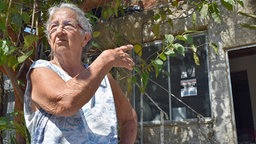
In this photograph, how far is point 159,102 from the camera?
14.7 ft

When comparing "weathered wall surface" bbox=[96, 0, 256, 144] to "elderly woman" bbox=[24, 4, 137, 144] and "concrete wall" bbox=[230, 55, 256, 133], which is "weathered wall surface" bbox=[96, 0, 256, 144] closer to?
"concrete wall" bbox=[230, 55, 256, 133]

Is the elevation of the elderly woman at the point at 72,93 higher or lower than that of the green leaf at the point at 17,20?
lower

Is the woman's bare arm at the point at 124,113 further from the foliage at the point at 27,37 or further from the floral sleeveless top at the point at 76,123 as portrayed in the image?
the foliage at the point at 27,37

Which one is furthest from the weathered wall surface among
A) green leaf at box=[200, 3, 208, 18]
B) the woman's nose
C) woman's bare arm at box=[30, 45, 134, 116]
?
woman's bare arm at box=[30, 45, 134, 116]

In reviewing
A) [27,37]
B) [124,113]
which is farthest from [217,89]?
[124,113]

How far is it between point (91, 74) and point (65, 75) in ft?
0.71

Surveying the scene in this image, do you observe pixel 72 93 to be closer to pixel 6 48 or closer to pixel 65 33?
pixel 65 33

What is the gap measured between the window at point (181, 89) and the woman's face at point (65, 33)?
299 cm

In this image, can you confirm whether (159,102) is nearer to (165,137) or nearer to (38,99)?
(165,137)

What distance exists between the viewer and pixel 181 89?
→ 4.34 m

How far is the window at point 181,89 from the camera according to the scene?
4.15m

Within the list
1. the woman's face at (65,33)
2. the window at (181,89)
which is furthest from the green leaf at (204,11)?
the woman's face at (65,33)

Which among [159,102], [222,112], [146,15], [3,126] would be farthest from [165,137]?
[3,126]

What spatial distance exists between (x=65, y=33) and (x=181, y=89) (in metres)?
3.37
